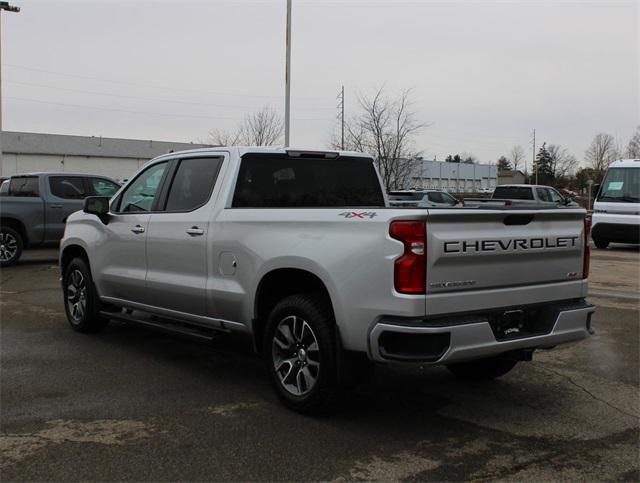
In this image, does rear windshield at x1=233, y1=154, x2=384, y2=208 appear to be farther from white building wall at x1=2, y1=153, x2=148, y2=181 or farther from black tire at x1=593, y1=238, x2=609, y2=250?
white building wall at x1=2, y1=153, x2=148, y2=181

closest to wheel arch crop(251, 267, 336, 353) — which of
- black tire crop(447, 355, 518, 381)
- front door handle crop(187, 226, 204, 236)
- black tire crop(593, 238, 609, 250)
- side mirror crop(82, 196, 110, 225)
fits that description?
front door handle crop(187, 226, 204, 236)

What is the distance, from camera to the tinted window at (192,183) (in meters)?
5.61

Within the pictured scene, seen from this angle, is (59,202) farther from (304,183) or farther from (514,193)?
(514,193)

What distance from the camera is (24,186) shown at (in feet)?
45.9

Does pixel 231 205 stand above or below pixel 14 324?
above

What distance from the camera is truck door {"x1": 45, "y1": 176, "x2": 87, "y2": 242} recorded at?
13.7m

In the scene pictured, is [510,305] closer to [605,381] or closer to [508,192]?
[605,381]

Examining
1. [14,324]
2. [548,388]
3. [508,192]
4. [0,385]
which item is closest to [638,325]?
[548,388]

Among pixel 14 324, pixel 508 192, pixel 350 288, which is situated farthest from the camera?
pixel 508 192

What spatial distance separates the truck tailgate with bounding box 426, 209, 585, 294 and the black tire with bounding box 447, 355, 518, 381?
0.93 m

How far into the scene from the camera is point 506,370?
540cm

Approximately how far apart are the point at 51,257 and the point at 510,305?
1353 centimetres

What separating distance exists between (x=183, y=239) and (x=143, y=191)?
1.10 meters

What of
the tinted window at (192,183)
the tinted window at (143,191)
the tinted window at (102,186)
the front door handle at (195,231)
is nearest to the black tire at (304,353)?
the front door handle at (195,231)
